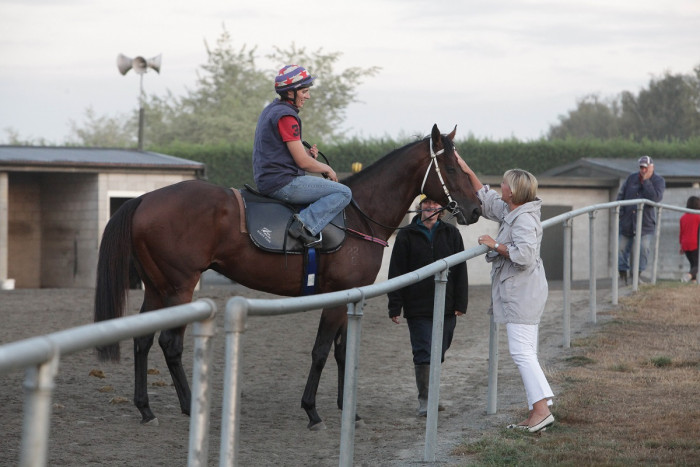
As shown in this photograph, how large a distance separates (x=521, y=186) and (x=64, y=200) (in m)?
17.8

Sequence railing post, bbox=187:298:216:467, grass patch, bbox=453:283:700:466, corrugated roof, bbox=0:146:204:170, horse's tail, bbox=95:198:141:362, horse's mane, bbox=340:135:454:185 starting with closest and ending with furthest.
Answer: railing post, bbox=187:298:216:467 → grass patch, bbox=453:283:700:466 → horse's tail, bbox=95:198:141:362 → horse's mane, bbox=340:135:454:185 → corrugated roof, bbox=0:146:204:170

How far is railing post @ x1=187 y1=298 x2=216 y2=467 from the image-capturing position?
108 inches

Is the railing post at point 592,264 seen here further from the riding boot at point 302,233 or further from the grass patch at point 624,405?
the riding boot at point 302,233

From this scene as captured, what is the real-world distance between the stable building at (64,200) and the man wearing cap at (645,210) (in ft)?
34.1

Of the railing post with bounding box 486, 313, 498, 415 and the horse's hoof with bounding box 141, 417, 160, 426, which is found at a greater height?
the railing post with bounding box 486, 313, 498, 415

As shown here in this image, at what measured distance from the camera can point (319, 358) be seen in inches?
264

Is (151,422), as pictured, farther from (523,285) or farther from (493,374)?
(523,285)

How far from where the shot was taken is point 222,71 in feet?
181

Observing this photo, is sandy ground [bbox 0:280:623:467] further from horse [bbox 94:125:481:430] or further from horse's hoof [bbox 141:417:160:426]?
horse [bbox 94:125:481:430]

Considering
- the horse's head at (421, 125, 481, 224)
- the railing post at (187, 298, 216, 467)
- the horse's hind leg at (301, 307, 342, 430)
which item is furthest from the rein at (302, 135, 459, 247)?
the railing post at (187, 298, 216, 467)

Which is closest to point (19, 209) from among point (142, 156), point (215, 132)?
point (142, 156)

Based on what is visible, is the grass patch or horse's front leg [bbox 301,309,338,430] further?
horse's front leg [bbox 301,309,338,430]

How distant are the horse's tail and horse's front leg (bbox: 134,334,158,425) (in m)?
0.26

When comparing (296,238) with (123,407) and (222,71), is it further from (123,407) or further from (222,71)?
(222,71)
